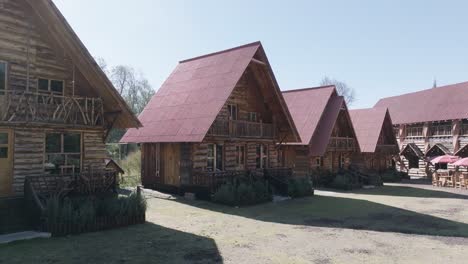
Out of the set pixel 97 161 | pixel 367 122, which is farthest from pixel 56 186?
pixel 367 122

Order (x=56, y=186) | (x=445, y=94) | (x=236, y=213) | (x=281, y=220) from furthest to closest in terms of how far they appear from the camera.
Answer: (x=445, y=94)
(x=236, y=213)
(x=281, y=220)
(x=56, y=186)

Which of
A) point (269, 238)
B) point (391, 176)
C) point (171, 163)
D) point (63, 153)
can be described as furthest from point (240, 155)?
point (391, 176)

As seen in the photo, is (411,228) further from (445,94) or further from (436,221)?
(445,94)

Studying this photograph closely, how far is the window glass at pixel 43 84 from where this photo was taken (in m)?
16.0

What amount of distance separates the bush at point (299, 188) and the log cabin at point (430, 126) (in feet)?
75.5

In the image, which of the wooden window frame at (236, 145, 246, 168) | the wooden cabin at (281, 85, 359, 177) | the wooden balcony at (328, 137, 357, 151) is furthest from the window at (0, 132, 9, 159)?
the wooden balcony at (328, 137, 357, 151)

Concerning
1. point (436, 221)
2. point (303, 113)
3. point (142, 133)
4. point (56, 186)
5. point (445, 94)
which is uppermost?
point (445, 94)

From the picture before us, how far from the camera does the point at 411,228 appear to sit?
15.2 metres

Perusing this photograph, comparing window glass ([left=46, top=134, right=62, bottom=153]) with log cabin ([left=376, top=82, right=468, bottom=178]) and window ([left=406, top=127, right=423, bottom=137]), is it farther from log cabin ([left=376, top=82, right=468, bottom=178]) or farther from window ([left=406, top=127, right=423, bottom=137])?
window ([left=406, top=127, right=423, bottom=137])

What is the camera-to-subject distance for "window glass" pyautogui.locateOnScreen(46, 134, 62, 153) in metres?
15.9

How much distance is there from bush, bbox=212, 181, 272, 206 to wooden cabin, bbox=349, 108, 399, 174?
1988 centimetres

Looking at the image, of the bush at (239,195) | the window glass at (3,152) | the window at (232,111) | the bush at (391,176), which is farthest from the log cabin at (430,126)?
the window glass at (3,152)

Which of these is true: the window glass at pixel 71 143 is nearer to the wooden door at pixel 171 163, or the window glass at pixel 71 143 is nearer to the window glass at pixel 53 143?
the window glass at pixel 53 143

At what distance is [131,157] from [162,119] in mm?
15240
